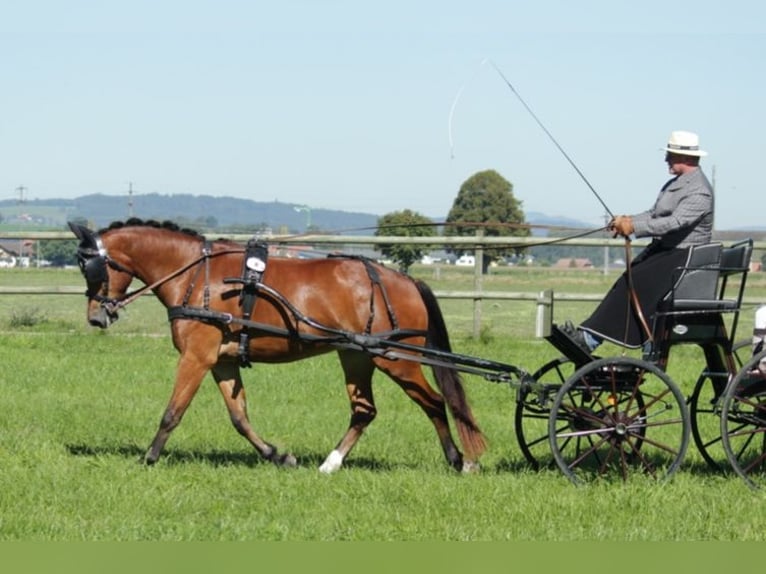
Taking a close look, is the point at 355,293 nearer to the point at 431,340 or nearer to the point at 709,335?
the point at 431,340

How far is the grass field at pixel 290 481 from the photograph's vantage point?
257 inches

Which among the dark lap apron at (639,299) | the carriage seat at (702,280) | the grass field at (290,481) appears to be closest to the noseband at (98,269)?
the grass field at (290,481)

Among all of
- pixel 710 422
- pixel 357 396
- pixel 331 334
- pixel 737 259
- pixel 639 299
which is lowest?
pixel 710 422

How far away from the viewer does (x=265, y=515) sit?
6902mm

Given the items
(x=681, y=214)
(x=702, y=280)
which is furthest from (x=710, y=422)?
(x=681, y=214)

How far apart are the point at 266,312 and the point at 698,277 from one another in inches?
115

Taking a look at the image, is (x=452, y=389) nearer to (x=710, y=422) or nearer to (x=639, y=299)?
(x=639, y=299)

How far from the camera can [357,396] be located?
29.4ft

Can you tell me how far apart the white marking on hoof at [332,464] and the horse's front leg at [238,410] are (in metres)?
0.25

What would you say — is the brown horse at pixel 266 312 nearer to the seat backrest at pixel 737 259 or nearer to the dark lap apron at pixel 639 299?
the dark lap apron at pixel 639 299

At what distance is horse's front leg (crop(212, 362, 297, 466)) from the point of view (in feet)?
28.5

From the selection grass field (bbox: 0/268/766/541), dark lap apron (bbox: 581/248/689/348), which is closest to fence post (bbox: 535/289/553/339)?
dark lap apron (bbox: 581/248/689/348)

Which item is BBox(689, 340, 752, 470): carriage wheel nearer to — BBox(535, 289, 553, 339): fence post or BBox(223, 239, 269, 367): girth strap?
BBox(535, 289, 553, 339): fence post

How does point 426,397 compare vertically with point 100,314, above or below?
below
